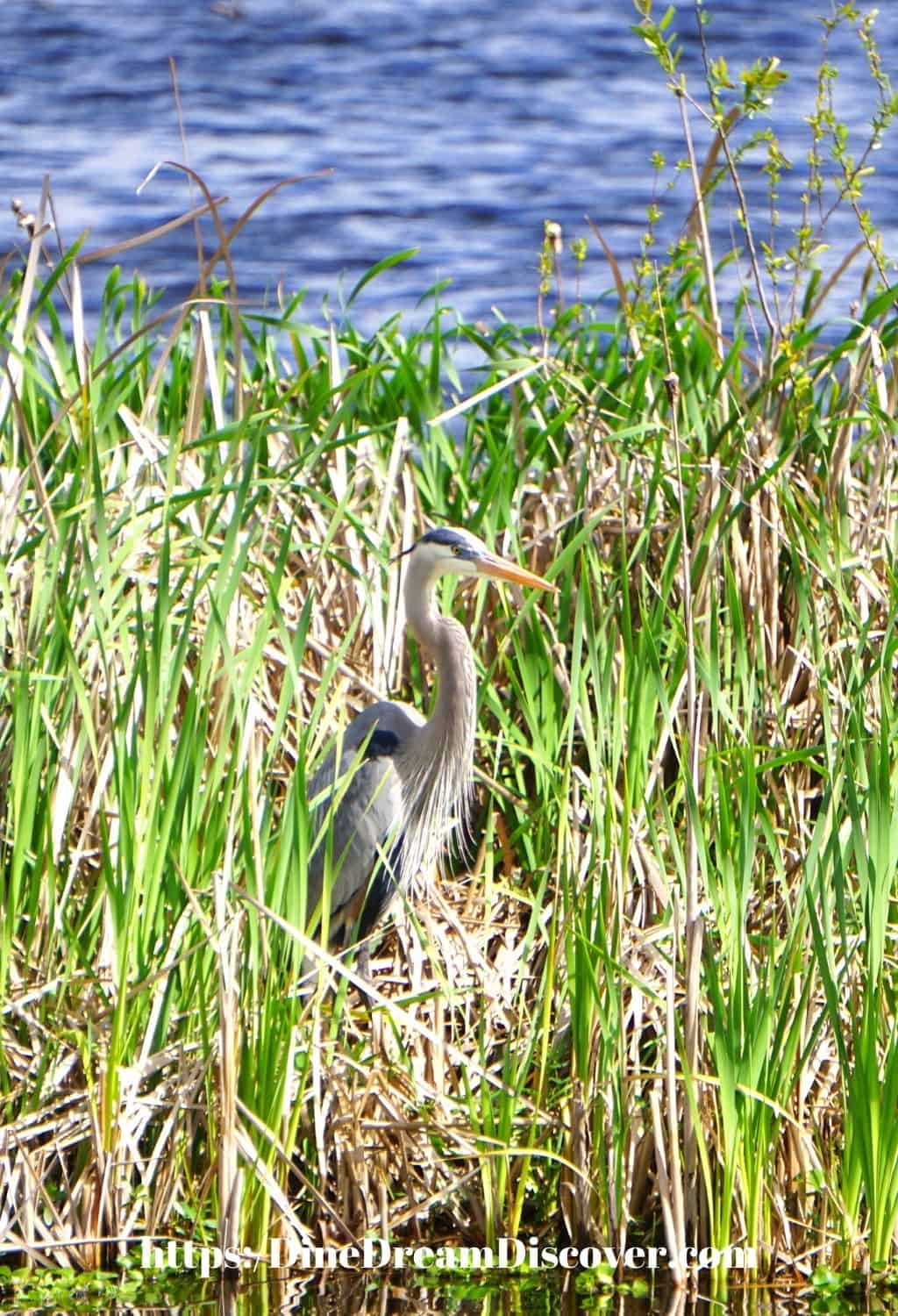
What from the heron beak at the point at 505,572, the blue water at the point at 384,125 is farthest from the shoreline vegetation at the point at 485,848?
the blue water at the point at 384,125

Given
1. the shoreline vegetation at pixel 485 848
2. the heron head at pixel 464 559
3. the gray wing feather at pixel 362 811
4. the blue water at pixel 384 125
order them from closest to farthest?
the shoreline vegetation at pixel 485 848 → the heron head at pixel 464 559 → the gray wing feather at pixel 362 811 → the blue water at pixel 384 125

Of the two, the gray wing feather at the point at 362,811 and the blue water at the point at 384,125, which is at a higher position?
the blue water at the point at 384,125

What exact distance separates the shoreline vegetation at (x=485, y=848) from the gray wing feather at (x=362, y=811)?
88 mm

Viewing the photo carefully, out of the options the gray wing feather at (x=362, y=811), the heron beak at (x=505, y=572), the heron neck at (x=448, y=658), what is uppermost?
the heron beak at (x=505, y=572)

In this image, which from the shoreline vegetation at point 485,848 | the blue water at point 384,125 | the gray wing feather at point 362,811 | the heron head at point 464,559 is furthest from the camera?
the blue water at point 384,125

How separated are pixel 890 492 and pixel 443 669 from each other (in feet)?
3.87

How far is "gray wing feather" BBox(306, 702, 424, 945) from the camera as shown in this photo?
12.5 ft

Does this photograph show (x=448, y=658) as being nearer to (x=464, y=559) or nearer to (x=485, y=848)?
(x=464, y=559)

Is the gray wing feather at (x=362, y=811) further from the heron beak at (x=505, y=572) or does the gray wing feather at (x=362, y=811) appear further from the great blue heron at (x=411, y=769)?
the heron beak at (x=505, y=572)

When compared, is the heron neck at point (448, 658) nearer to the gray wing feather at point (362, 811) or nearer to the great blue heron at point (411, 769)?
the great blue heron at point (411, 769)

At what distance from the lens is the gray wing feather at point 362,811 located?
3.82 meters

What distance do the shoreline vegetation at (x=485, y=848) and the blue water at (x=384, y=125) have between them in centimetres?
488

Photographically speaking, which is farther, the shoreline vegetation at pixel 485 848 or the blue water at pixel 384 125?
the blue water at pixel 384 125

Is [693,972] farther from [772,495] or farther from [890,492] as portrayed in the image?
[890,492]
